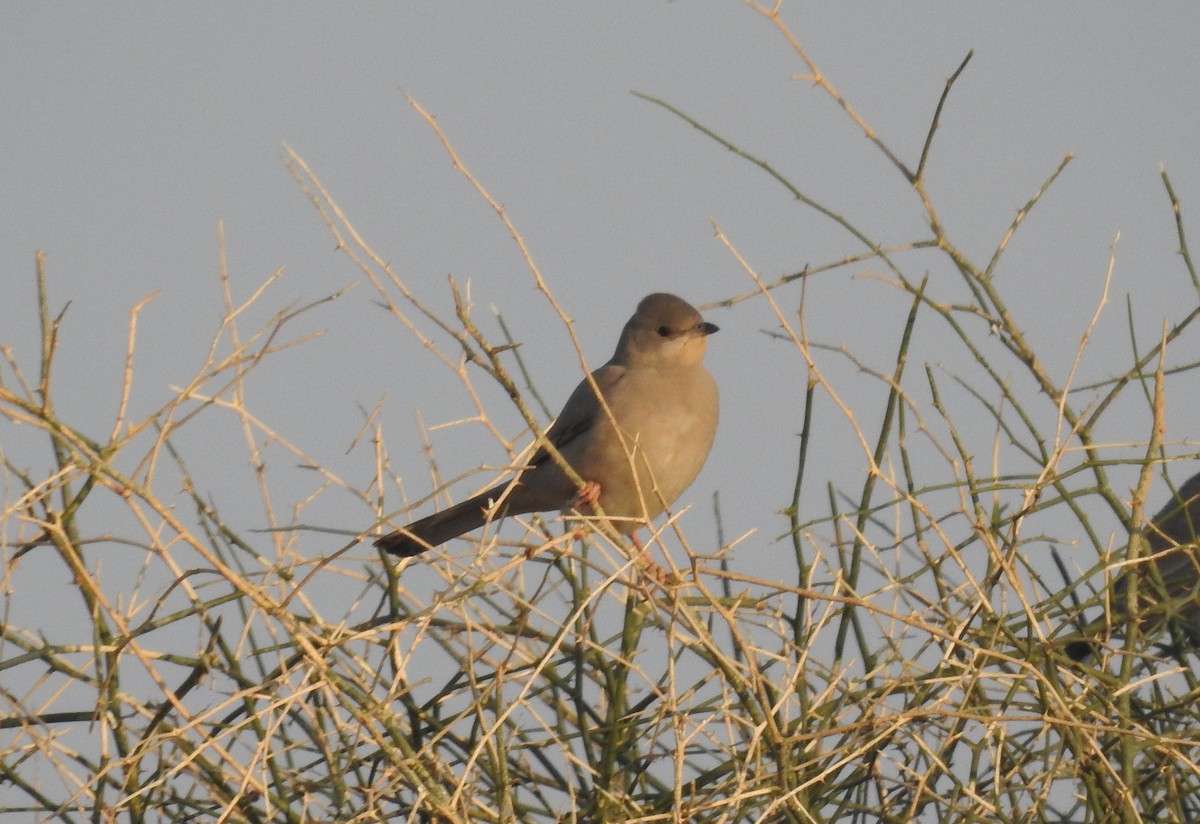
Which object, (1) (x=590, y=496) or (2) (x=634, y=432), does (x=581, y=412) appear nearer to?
(2) (x=634, y=432)

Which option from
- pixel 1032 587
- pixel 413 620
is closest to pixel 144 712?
pixel 413 620

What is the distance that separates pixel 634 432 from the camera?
5.10m

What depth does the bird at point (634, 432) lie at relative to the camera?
507 cm

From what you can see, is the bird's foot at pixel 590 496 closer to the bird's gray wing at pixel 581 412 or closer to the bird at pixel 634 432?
the bird at pixel 634 432

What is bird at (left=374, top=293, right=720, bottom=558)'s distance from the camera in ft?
16.6

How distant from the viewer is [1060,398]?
3.12 metres

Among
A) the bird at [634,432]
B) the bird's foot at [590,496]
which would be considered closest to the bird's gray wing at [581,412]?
the bird at [634,432]

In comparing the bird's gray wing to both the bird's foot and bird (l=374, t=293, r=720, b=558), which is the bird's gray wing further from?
the bird's foot

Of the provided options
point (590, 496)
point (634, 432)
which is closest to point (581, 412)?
point (634, 432)

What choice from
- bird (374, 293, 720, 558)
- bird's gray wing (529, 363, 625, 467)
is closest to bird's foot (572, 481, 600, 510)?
bird (374, 293, 720, 558)

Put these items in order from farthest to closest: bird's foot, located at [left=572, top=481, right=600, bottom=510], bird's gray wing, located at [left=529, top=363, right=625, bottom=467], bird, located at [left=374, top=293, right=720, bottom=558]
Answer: bird's gray wing, located at [left=529, top=363, right=625, bottom=467]
bird, located at [left=374, top=293, right=720, bottom=558]
bird's foot, located at [left=572, top=481, right=600, bottom=510]

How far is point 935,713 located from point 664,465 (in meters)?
2.49

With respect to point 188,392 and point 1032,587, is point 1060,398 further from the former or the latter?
point 188,392

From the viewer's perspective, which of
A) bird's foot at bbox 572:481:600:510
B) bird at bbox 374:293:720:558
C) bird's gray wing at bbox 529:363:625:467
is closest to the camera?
bird's foot at bbox 572:481:600:510
